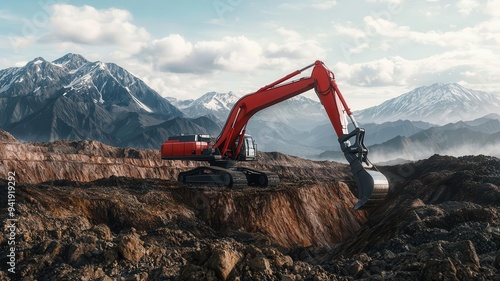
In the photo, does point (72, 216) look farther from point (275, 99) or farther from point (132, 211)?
point (275, 99)

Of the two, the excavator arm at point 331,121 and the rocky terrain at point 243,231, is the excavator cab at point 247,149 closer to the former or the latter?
the excavator arm at point 331,121

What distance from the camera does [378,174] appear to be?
18891 mm

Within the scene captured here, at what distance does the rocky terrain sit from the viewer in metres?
13.6

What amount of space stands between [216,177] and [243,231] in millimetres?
4249

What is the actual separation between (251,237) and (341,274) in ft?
40.7

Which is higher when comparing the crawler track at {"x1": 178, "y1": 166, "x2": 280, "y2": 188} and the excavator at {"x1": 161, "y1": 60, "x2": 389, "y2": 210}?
the excavator at {"x1": 161, "y1": 60, "x2": 389, "y2": 210}

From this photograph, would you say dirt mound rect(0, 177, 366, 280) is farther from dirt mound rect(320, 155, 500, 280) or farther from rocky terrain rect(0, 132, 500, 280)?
dirt mound rect(320, 155, 500, 280)

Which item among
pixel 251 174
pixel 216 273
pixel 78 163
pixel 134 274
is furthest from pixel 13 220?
pixel 78 163

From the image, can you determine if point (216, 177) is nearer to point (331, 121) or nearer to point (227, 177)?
point (227, 177)

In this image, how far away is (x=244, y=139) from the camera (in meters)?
30.0

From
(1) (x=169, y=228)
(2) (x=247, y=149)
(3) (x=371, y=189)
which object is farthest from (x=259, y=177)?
Result: (3) (x=371, y=189)

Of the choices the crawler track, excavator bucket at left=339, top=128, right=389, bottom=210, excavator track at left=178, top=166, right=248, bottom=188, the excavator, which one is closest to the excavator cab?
the excavator

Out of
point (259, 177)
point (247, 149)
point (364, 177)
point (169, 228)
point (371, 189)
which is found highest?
point (247, 149)

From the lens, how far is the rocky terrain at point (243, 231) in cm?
1362
